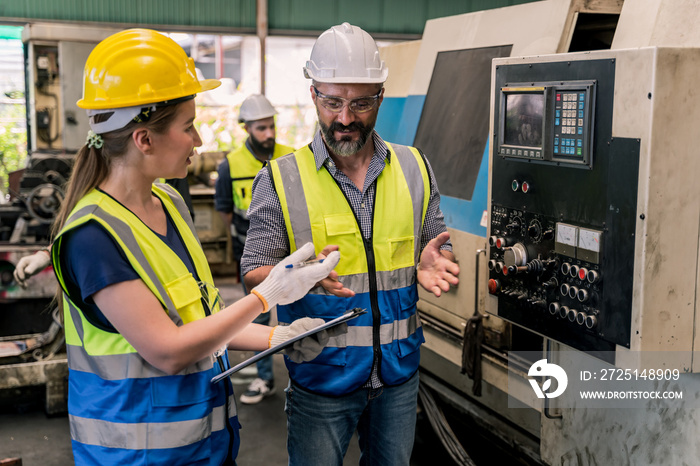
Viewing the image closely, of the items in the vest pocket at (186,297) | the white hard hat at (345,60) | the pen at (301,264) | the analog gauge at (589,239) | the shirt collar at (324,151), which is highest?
the white hard hat at (345,60)

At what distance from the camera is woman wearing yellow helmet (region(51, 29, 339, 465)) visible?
1233mm

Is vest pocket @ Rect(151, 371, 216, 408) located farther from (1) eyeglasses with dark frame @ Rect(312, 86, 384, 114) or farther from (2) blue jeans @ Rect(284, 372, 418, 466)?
(1) eyeglasses with dark frame @ Rect(312, 86, 384, 114)

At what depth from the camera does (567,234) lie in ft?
5.72

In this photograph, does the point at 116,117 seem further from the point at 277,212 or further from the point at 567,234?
the point at 567,234

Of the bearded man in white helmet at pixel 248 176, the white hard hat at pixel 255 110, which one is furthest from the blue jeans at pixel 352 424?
the white hard hat at pixel 255 110

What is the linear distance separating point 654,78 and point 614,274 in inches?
17.4

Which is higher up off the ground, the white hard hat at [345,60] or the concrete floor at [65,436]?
the white hard hat at [345,60]

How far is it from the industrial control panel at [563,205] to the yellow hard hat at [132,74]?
2.97ft

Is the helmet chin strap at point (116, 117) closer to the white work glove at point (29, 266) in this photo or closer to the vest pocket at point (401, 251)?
the vest pocket at point (401, 251)

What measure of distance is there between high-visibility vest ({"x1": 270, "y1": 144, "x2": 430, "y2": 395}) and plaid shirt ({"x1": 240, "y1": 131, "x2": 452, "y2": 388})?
17 millimetres

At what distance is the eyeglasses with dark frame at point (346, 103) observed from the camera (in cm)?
177

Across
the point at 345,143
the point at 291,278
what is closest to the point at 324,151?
the point at 345,143

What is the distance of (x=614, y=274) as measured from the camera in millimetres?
1620

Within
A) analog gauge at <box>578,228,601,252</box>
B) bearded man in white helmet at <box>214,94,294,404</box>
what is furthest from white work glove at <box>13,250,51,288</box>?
analog gauge at <box>578,228,601,252</box>
